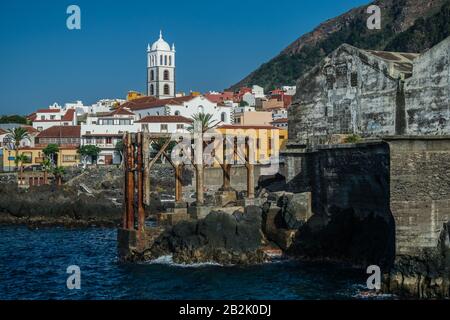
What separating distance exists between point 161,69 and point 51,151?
153 ft

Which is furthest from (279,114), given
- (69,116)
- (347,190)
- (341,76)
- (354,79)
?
(347,190)

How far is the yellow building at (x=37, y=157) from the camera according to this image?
95875mm

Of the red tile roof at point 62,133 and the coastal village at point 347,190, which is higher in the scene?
the red tile roof at point 62,133

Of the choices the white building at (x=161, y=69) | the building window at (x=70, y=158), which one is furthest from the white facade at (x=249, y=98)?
the building window at (x=70, y=158)

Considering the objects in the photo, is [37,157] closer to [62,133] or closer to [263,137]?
[62,133]

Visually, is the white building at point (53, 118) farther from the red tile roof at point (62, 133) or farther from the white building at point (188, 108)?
the white building at point (188, 108)

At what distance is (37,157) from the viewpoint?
97000mm

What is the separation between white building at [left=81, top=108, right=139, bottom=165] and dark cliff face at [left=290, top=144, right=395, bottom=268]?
60.0 m

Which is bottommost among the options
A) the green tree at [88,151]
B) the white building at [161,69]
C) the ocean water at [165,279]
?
the ocean water at [165,279]

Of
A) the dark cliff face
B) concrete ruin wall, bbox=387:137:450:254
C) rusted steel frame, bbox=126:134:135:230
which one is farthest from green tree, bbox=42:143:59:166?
concrete ruin wall, bbox=387:137:450:254

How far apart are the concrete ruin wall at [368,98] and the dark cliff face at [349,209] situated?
3993 mm

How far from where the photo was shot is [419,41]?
13988 cm

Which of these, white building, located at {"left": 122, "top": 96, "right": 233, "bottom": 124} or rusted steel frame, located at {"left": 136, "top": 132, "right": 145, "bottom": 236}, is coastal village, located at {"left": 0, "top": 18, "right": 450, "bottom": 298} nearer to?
rusted steel frame, located at {"left": 136, "top": 132, "right": 145, "bottom": 236}
